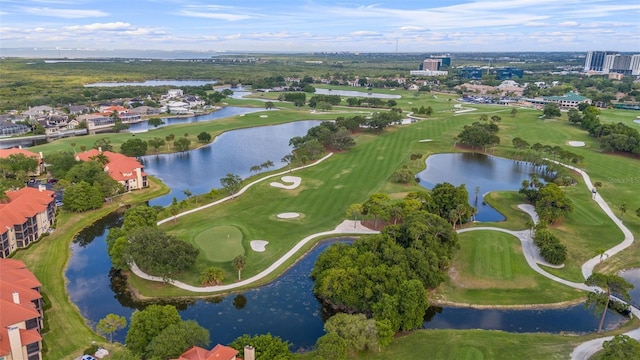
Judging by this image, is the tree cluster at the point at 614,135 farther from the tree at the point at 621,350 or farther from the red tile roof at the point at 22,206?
the red tile roof at the point at 22,206

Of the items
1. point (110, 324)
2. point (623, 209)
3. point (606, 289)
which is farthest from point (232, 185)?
point (623, 209)

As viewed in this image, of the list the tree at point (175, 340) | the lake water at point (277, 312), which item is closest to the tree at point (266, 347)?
the tree at point (175, 340)

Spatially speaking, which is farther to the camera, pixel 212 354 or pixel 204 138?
pixel 204 138

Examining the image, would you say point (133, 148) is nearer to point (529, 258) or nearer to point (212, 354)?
point (212, 354)

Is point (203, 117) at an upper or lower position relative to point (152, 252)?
lower

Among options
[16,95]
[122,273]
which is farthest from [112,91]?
[122,273]

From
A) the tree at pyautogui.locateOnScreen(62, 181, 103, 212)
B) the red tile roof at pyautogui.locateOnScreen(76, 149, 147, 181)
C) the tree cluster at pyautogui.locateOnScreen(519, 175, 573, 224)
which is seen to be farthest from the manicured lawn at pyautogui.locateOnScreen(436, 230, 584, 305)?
the red tile roof at pyautogui.locateOnScreen(76, 149, 147, 181)
